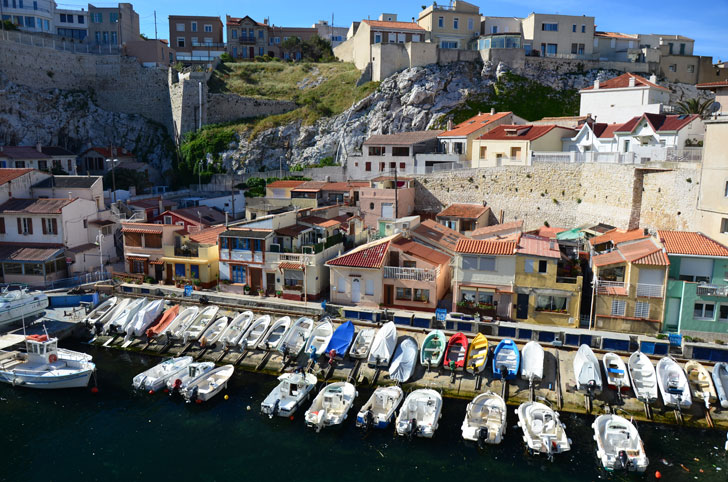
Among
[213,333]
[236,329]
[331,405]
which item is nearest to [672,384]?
[331,405]

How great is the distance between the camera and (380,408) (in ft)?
74.4

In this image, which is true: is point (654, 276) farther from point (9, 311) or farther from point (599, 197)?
point (9, 311)

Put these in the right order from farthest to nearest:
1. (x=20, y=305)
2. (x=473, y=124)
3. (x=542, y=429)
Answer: (x=473, y=124)
(x=20, y=305)
(x=542, y=429)

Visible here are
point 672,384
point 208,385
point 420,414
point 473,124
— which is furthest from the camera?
point 473,124

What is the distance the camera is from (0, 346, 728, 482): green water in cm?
1945

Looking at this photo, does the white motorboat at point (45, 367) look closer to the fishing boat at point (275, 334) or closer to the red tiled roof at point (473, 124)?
the fishing boat at point (275, 334)

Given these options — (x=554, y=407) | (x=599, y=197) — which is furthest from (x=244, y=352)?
(x=599, y=197)

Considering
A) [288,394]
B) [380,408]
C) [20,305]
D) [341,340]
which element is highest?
[20,305]

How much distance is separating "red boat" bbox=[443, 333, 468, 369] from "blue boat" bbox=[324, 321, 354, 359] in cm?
463

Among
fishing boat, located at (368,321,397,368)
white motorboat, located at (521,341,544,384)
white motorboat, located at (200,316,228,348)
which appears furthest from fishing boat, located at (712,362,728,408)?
white motorboat, located at (200,316,228,348)

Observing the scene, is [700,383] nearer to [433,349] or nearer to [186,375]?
[433,349]

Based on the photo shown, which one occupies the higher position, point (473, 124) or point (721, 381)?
point (473, 124)

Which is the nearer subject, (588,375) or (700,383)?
(588,375)

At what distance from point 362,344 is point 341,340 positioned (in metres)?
1.01
